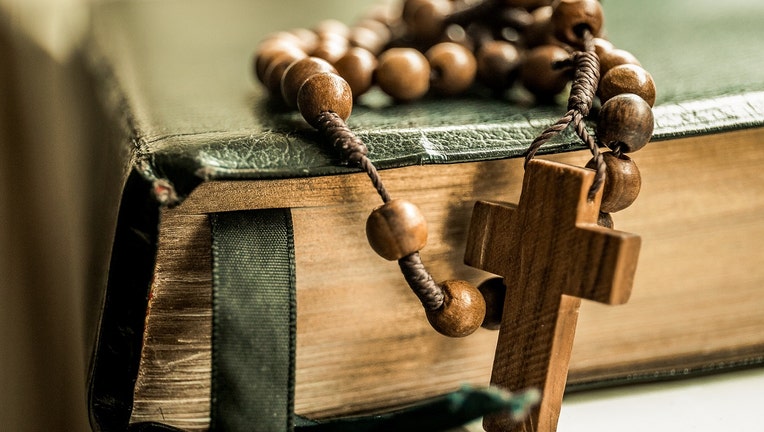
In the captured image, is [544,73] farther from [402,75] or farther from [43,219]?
[43,219]

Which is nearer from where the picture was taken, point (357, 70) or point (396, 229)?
point (396, 229)

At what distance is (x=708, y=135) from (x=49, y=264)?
717 mm

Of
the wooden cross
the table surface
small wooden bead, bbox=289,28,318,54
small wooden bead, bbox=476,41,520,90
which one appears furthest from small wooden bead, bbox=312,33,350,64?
the table surface

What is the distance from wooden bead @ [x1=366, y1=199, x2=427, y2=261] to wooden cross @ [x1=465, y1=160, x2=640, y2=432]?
62 millimetres

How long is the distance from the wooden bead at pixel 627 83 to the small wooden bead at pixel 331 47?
8.7 inches

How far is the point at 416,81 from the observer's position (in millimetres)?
586

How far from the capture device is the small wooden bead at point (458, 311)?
17.7 inches

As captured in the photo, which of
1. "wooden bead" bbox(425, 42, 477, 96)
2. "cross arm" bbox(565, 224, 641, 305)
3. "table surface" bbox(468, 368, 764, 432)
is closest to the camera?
"cross arm" bbox(565, 224, 641, 305)

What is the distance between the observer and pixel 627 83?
489mm

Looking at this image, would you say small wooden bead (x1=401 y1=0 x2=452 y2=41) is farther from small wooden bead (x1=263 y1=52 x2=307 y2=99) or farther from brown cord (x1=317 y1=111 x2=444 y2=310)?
brown cord (x1=317 y1=111 x2=444 y2=310)

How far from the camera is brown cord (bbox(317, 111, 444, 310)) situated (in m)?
0.44

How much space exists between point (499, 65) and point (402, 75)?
0.30 ft

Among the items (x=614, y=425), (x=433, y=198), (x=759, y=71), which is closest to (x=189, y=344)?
(x=433, y=198)

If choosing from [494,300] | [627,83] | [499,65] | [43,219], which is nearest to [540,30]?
[499,65]
